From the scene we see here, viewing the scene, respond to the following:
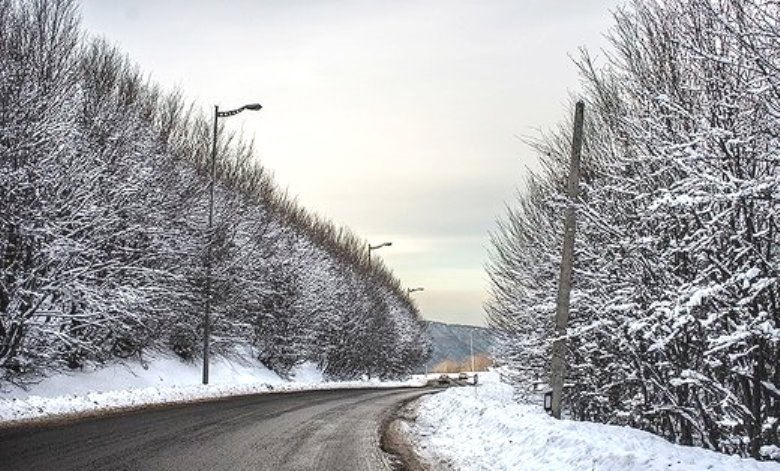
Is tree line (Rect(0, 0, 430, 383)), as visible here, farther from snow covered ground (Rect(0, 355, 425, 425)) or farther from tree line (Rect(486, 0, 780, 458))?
tree line (Rect(486, 0, 780, 458))

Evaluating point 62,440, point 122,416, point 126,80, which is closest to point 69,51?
point 126,80

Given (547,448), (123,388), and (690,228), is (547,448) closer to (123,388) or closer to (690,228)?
(690,228)

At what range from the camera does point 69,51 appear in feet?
55.6

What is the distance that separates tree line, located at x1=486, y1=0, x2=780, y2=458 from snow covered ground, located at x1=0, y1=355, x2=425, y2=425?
9.83 metres

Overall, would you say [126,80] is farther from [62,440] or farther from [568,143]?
[62,440]

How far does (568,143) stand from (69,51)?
41.4ft

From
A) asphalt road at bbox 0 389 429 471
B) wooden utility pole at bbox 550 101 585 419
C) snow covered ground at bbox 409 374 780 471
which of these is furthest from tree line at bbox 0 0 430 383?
wooden utility pole at bbox 550 101 585 419

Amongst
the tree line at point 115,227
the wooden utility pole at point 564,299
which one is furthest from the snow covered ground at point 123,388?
the wooden utility pole at point 564,299

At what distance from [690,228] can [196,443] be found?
25.8 feet

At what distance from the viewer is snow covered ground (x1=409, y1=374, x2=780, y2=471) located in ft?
23.0

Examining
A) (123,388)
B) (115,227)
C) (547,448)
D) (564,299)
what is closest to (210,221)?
(115,227)

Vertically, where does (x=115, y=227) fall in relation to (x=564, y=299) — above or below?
above

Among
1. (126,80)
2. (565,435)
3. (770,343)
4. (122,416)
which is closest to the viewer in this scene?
(770,343)

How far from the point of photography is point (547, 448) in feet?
30.2
